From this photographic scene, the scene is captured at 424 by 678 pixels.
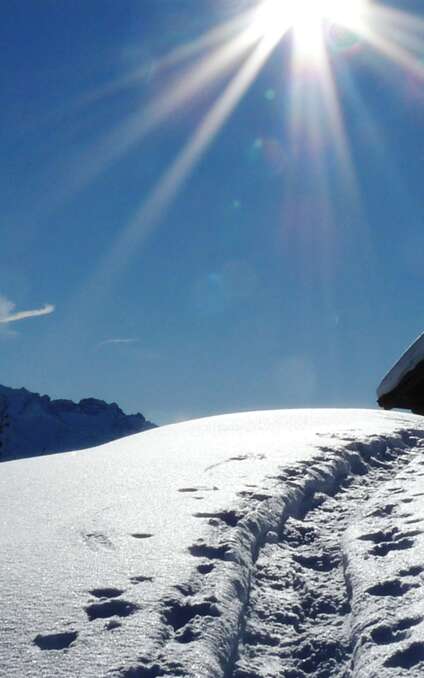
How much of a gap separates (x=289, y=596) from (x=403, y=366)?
11.7 ft

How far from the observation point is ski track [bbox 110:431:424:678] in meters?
4.90

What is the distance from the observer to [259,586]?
6.47 meters

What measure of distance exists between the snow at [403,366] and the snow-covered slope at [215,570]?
2168mm

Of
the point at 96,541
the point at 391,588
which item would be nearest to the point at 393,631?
the point at 391,588

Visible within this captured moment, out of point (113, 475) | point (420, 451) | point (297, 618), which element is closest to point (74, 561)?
point (297, 618)

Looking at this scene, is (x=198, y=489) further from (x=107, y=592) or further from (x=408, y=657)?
(x=408, y=657)

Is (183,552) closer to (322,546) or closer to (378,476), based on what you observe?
(322,546)

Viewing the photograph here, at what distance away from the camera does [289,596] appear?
638cm

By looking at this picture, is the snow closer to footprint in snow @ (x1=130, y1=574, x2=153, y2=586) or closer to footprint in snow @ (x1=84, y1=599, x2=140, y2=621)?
footprint in snow @ (x1=84, y1=599, x2=140, y2=621)

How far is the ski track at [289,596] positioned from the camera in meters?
4.90

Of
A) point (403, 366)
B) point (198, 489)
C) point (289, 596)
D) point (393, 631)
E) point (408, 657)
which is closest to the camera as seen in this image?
point (403, 366)

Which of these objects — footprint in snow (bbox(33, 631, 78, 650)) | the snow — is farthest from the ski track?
the snow

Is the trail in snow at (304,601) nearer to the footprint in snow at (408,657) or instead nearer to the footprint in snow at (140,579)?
the footprint in snow at (408,657)

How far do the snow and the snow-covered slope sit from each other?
217 centimetres
